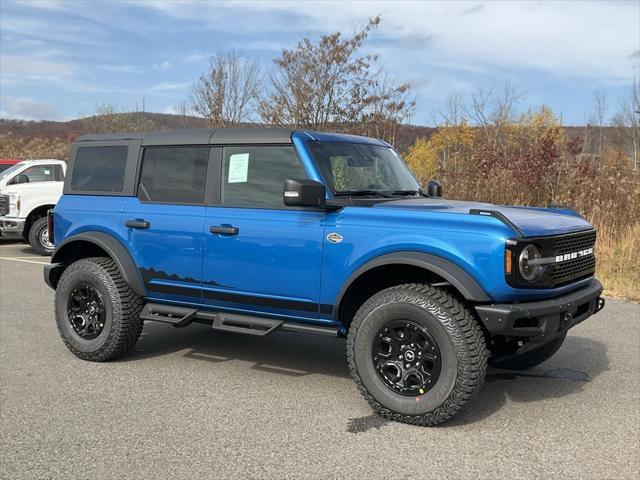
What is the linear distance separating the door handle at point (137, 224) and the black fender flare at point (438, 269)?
73.3 inches

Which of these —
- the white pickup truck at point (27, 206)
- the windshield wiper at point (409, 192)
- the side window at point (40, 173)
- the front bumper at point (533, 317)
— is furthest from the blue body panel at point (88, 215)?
the side window at point (40, 173)

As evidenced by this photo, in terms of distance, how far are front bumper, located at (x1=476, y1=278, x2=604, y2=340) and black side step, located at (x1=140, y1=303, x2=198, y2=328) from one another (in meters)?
2.33

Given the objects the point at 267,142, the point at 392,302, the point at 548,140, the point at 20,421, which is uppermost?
the point at 548,140

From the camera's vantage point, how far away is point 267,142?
4957mm

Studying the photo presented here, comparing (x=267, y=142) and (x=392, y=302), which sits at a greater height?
(x=267, y=142)

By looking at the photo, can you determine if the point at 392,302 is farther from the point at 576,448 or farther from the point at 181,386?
the point at 181,386

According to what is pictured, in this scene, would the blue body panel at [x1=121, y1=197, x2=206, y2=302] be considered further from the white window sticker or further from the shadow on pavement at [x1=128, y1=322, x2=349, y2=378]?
the shadow on pavement at [x1=128, y1=322, x2=349, y2=378]

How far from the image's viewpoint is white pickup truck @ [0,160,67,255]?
44.4 feet

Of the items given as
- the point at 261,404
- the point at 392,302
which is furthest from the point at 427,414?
the point at 261,404

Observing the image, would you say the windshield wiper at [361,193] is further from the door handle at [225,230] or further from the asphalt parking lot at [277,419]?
the asphalt parking lot at [277,419]

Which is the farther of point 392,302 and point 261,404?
point 261,404

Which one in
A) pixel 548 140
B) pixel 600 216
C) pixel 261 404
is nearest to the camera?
pixel 261 404

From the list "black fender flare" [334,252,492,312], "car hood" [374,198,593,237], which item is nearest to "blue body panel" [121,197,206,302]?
"black fender flare" [334,252,492,312]

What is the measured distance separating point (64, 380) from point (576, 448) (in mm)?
3687
